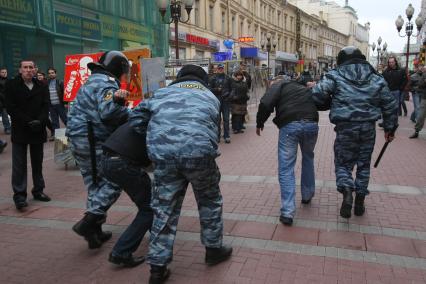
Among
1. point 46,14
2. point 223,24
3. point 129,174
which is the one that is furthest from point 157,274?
point 223,24

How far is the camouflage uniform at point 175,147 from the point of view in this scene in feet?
9.82

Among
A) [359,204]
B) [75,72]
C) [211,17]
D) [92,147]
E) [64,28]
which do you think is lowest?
[359,204]

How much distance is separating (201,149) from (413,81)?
1119cm

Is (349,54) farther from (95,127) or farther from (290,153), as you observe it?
(95,127)

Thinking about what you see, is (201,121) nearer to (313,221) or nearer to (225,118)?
(313,221)

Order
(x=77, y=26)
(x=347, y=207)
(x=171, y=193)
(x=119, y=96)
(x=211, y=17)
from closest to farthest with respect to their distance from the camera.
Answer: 1. (x=171, y=193)
2. (x=119, y=96)
3. (x=347, y=207)
4. (x=77, y=26)
5. (x=211, y=17)

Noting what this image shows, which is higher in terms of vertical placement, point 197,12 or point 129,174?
point 197,12

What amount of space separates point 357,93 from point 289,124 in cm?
75

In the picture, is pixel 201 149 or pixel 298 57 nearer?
pixel 201 149

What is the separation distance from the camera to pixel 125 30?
17.3m

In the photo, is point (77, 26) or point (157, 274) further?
point (77, 26)

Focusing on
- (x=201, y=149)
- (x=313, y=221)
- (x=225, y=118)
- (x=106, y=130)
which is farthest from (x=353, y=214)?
(x=225, y=118)

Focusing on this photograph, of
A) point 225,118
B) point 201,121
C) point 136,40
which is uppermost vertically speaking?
point 136,40

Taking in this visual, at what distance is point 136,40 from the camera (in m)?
18.0
